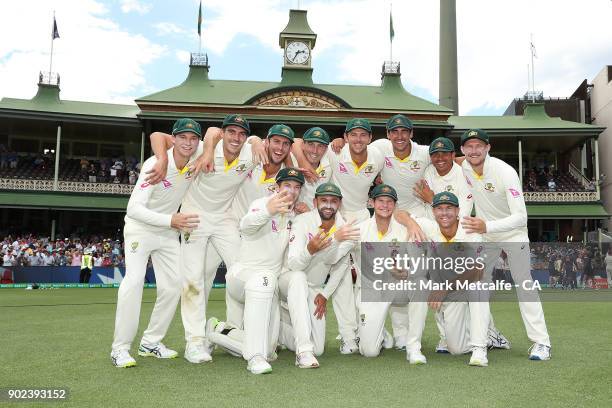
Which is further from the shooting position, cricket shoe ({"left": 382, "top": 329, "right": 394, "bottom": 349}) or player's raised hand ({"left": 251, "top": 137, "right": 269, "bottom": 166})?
cricket shoe ({"left": 382, "top": 329, "right": 394, "bottom": 349})

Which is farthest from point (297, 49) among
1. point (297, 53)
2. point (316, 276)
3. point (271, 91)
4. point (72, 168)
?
point (316, 276)

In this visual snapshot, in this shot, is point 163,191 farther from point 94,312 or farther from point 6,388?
point 94,312

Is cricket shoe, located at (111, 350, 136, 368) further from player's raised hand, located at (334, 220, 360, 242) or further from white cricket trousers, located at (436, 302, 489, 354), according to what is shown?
white cricket trousers, located at (436, 302, 489, 354)

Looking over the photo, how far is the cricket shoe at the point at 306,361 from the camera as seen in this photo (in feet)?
17.3

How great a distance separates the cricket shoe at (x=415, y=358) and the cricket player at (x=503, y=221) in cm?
128

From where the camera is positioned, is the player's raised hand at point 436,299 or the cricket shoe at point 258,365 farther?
the player's raised hand at point 436,299

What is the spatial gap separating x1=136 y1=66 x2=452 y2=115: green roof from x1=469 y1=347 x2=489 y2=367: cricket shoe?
23208 millimetres

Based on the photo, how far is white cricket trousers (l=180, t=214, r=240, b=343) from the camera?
605 cm

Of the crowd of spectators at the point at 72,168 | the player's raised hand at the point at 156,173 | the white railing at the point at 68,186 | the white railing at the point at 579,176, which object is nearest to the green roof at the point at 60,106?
the crowd of spectators at the point at 72,168

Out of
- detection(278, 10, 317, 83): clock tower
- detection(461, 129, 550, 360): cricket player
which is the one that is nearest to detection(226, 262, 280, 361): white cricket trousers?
detection(461, 129, 550, 360): cricket player

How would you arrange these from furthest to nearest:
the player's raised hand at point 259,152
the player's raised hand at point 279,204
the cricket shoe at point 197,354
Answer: the player's raised hand at point 259,152 → the cricket shoe at point 197,354 → the player's raised hand at point 279,204

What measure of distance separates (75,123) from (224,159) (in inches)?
1009

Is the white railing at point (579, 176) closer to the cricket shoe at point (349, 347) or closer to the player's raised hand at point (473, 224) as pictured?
the player's raised hand at point (473, 224)

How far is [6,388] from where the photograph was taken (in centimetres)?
435
